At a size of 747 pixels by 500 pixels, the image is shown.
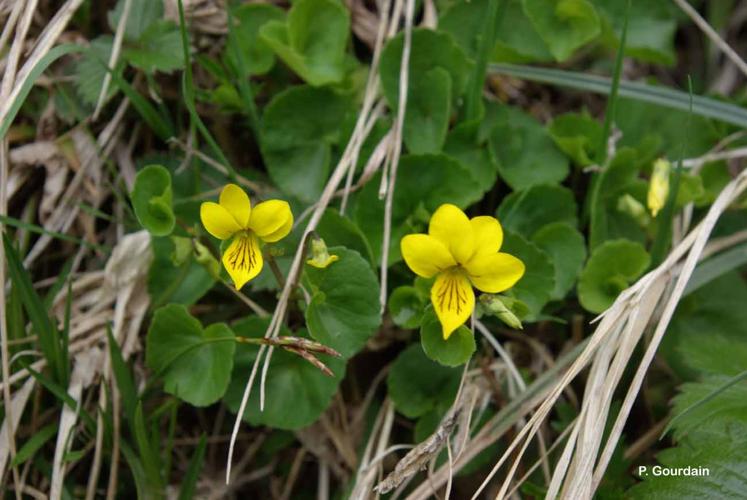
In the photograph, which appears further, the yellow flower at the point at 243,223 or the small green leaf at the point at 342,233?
the small green leaf at the point at 342,233

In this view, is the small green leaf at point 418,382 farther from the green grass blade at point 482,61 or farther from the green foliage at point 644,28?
the green foliage at point 644,28

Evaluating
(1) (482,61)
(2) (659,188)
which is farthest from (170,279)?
(2) (659,188)

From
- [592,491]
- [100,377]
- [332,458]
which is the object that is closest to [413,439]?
[332,458]

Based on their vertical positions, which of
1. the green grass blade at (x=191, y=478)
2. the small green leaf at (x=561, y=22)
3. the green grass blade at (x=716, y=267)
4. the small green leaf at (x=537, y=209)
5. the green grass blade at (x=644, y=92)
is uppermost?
the small green leaf at (x=561, y=22)

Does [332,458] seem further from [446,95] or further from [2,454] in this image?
[446,95]

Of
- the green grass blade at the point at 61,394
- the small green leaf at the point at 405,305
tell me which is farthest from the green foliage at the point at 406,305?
the green grass blade at the point at 61,394

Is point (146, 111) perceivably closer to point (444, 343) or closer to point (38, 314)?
point (38, 314)

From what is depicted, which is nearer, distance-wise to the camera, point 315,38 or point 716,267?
point 716,267
